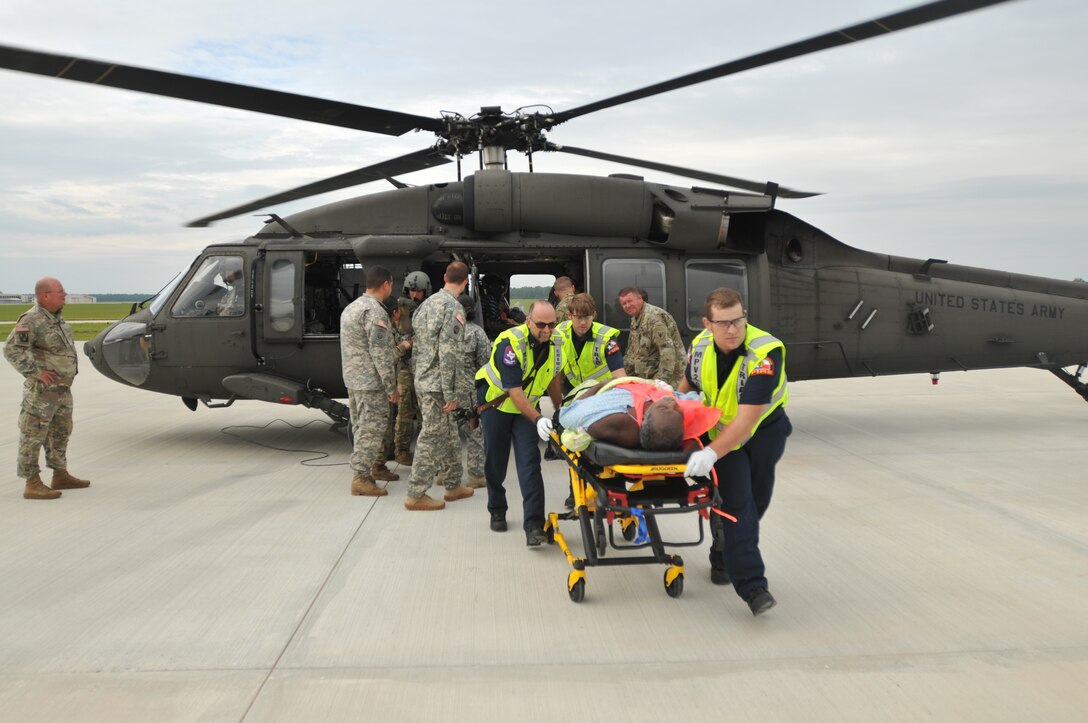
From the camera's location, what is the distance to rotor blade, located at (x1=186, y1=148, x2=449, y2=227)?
8.47 meters

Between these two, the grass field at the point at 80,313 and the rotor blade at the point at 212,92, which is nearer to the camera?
the rotor blade at the point at 212,92

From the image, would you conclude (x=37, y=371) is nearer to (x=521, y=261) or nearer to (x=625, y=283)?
(x=521, y=261)

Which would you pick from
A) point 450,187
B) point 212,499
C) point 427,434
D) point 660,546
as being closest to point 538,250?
point 450,187

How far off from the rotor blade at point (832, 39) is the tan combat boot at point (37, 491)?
18.6ft

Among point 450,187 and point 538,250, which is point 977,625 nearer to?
point 538,250

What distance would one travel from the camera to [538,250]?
843cm

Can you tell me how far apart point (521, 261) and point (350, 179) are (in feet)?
6.80

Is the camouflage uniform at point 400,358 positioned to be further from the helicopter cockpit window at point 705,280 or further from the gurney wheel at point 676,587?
the gurney wheel at point 676,587

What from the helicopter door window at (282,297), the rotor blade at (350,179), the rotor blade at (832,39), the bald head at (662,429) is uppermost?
the rotor blade at (832,39)

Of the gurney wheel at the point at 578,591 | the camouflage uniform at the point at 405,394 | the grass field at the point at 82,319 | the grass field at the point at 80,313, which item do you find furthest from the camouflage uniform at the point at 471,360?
the grass field at the point at 80,313

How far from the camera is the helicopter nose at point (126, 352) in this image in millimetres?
8211

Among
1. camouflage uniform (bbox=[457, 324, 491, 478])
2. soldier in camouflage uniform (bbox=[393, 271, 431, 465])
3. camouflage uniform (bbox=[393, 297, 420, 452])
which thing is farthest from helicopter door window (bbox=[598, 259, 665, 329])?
camouflage uniform (bbox=[457, 324, 491, 478])

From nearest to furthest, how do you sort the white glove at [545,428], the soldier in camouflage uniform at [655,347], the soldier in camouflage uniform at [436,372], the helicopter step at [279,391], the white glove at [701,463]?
the white glove at [701,463], the white glove at [545,428], the soldier in camouflage uniform at [436,372], the soldier in camouflage uniform at [655,347], the helicopter step at [279,391]

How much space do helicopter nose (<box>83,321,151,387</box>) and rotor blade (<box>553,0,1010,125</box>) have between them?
5.29 m
